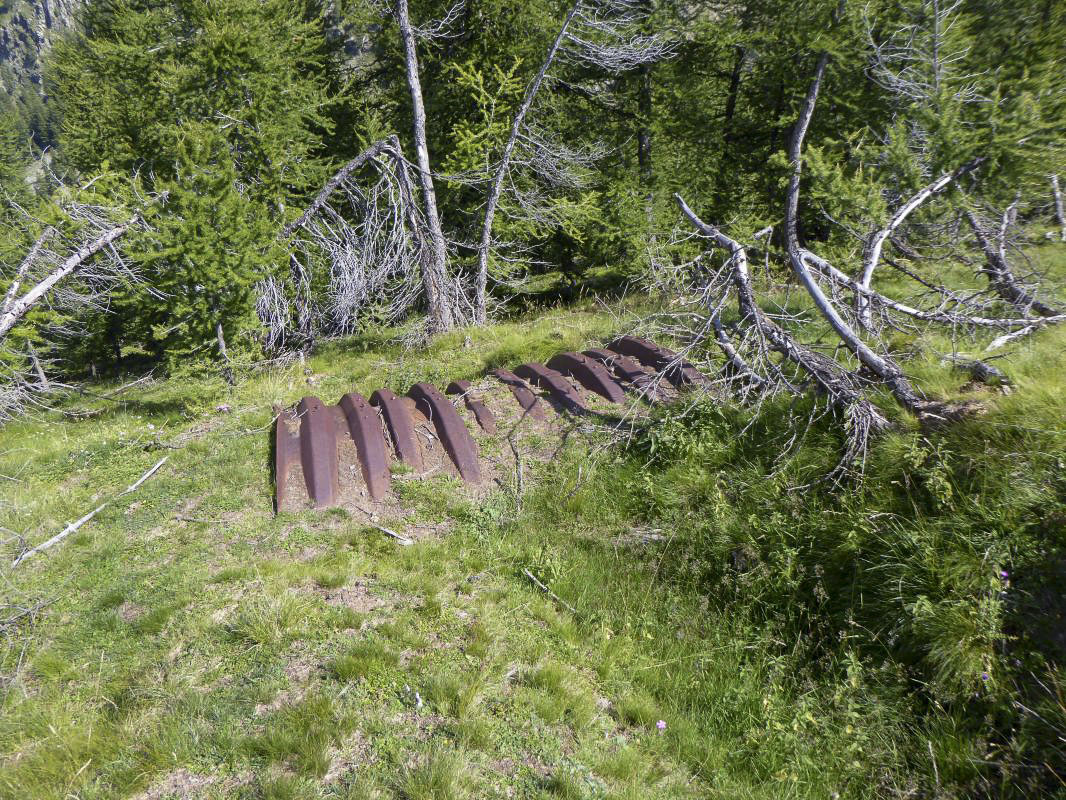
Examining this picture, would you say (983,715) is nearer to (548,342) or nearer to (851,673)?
(851,673)

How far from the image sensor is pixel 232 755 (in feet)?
8.88

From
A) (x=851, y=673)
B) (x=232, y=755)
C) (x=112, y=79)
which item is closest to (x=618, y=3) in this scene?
(x=851, y=673)

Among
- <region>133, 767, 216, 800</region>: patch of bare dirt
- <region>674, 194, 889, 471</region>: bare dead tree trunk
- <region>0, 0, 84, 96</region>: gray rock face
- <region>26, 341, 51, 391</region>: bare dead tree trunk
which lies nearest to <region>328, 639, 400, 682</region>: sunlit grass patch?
<region>133, 767, 216, 800</region>: patch of bare dirt

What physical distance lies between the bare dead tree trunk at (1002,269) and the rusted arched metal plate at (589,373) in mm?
3787

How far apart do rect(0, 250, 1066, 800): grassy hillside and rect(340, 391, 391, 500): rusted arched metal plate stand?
27cm

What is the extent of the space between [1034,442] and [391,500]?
4.47m

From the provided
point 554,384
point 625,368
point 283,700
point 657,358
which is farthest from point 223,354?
point 283,700

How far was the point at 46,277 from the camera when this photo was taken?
7.43 metres

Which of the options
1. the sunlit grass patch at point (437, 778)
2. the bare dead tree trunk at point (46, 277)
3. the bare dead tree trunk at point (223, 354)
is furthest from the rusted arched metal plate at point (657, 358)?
the bare dead tree trunk at point (46, 277)

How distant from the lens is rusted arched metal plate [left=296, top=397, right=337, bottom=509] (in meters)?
4.84

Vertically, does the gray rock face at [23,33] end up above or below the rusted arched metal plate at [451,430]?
above

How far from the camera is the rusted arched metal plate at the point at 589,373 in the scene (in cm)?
616

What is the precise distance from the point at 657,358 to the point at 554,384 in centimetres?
133

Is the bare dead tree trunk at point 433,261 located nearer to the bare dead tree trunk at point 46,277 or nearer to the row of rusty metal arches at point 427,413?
the row of rusty metal arches at point 427,413
